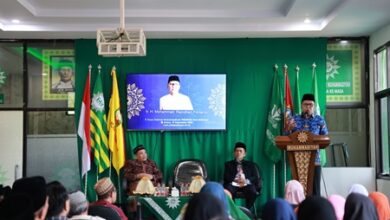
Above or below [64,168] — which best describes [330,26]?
above

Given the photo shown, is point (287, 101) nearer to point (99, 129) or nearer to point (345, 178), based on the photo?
point (345, 178)

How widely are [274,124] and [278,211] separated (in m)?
5.30

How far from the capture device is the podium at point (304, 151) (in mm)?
7602

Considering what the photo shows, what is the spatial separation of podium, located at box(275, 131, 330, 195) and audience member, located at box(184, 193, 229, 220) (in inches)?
190

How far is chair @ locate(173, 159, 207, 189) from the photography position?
8.51 metres

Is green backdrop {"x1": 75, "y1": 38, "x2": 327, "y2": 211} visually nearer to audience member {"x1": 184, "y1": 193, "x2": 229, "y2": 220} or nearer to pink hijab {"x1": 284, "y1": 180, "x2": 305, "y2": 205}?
pink hijab {"x1": 284, "y1": 180, "x2": 305, "y2": 205}

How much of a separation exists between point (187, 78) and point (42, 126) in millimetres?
2497

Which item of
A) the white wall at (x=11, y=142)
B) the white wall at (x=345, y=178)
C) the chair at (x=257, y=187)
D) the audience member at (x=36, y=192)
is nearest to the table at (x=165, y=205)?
the chair at (x=257, y=187)

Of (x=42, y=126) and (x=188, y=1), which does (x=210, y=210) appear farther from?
(x=42, y=126)

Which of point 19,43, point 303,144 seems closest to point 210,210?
point 303,144

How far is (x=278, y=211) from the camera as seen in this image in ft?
11.5

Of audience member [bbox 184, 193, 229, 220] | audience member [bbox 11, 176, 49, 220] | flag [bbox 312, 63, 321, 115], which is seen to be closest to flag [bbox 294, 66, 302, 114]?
flag [bbox 312, 63, 321, 115]

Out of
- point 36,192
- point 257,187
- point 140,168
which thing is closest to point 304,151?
point 257,187

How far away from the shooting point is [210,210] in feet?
9.61
